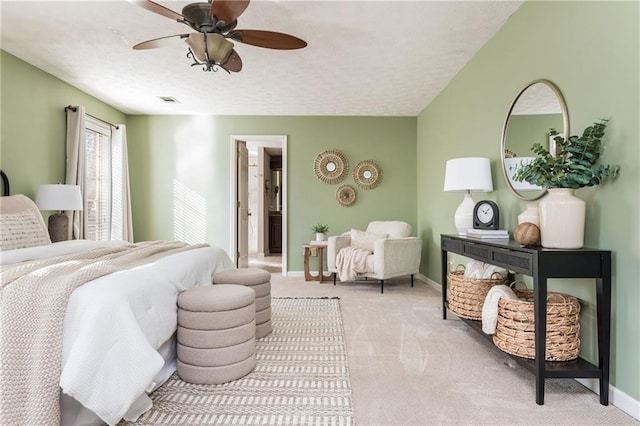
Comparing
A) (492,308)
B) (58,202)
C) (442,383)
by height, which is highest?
(58,202)

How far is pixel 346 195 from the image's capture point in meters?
5.76

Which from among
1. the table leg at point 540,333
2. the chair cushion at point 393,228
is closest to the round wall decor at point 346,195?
the chair cushion at point 393,228

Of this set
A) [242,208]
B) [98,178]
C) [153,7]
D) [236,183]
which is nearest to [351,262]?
[242,208]

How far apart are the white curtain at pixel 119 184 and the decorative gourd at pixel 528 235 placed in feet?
16.5

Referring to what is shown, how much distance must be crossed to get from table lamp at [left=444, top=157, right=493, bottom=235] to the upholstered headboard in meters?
3.55

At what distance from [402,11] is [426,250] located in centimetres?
347

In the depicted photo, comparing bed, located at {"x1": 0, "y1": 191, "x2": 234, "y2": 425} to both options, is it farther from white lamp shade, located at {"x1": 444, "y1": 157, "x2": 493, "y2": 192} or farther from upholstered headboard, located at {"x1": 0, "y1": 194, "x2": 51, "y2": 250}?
white lamp shade, located at {"x1": 444, "y1": 157, "x2": 493, "y2": 192}

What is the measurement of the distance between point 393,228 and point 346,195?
106 cm

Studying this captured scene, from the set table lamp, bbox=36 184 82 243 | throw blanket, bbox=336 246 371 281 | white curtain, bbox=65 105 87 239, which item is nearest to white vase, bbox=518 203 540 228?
throw blanket, bbox=336 246 371 281

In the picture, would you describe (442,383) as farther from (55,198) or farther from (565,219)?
(55,198)

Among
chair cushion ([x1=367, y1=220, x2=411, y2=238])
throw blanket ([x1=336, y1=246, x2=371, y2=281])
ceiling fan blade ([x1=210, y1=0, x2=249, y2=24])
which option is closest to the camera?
ceiling fan blade ([x1=210, y1=0, x2=249, y2=24])

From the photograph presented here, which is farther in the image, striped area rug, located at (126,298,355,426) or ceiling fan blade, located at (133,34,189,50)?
ceiling fan blade, located at (133,34,189,50)

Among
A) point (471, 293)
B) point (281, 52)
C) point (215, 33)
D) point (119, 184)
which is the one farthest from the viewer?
point (119, 184)

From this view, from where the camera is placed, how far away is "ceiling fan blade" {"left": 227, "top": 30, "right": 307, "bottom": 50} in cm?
233
